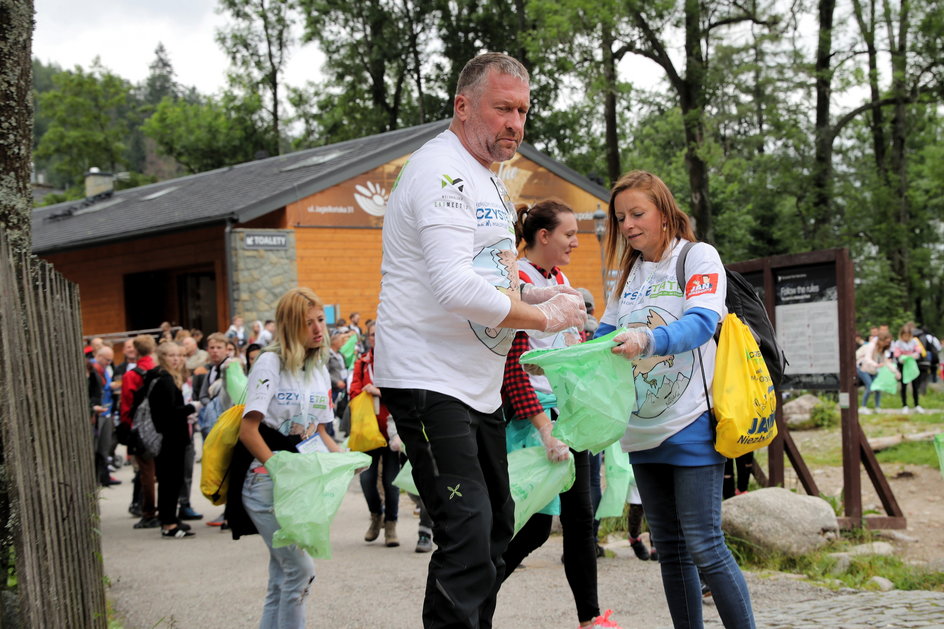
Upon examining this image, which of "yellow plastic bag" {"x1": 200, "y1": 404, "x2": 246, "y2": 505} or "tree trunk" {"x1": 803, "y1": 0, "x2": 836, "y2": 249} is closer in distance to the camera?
"yellow plastic bag" {"x1": 200, "y1": 404, "x2": 246, "y2": 505}

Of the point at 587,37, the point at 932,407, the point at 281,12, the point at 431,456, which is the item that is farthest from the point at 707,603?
the point at 281,12

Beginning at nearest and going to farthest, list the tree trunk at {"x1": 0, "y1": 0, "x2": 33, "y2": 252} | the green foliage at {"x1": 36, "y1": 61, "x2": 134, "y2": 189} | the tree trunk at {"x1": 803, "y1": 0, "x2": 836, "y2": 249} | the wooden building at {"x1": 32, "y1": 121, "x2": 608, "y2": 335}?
the tree trunk at {"x1": 0, "y1": 0, "x2": 33, "y2": 252} → the wooden building at {"x1": 32, "y1": 121, "x2": 608, "y2": 335} → the tree trunk at {"x1": 803, "y1": 0, "x2": 836, "y2": 249} → the green foliage at {"x1": 36, "y1": 61, "x2": 134, "y2": 189}

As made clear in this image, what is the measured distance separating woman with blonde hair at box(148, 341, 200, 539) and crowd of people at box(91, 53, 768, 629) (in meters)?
4.81

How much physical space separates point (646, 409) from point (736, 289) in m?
0.66

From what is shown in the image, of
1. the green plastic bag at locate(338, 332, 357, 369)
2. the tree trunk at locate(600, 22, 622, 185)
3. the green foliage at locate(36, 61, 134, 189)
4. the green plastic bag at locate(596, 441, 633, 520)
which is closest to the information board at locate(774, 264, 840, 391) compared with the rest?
the green plastic bag at locate(596, 441, 633, 520)

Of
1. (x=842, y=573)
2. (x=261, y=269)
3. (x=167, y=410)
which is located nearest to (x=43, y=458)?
(x=842, y=573)

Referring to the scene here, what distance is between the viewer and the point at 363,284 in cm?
2438

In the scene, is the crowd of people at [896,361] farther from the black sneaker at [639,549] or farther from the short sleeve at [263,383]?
the short sleeve at [263,383]

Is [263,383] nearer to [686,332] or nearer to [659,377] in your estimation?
[659,377]

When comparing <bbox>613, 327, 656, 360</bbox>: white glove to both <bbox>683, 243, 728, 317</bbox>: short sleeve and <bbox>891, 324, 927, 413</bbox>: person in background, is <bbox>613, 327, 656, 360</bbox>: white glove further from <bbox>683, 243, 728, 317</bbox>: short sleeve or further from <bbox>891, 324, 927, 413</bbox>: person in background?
<bbox>891, 324, 927, 413</bbox>: person in background

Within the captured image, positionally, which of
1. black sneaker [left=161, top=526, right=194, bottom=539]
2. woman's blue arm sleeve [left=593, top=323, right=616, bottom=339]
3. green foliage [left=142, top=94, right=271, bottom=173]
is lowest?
black sneaker [left=161, top=526, right=194, bottom=539]

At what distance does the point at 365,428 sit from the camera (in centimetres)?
773

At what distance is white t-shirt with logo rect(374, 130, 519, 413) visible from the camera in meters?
2.97

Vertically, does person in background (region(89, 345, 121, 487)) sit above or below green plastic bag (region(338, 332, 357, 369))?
below
